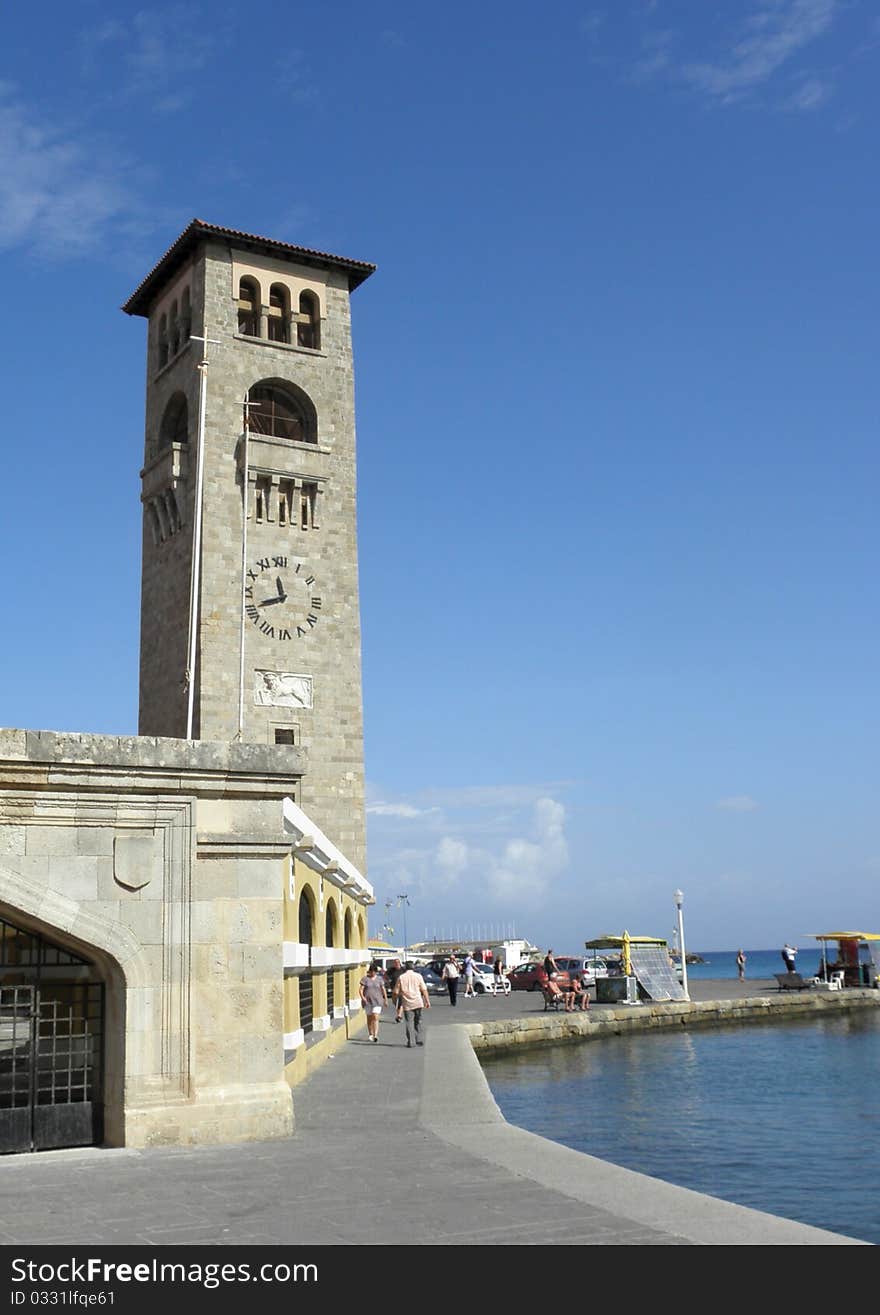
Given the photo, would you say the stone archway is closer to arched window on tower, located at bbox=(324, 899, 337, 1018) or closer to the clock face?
arched window on tower, located at bbox=(324, 899, 337, 1018)

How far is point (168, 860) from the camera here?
425 inches

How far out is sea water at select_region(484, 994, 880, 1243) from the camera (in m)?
13.9

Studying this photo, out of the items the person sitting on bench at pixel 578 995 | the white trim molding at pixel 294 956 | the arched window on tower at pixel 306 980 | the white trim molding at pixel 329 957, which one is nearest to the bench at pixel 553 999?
the person sitting on bench at pixel 578 995

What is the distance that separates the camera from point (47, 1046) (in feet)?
34.8

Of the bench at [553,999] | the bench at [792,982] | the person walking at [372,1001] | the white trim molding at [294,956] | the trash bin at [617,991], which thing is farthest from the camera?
the bench at [792,982]

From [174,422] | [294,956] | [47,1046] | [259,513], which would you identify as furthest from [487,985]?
[47,1046]

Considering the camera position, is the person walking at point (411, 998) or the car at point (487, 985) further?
the car at point (487, 985)

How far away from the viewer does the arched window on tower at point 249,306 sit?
38844 mm

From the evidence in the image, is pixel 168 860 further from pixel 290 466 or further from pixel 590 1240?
pixel 290 466

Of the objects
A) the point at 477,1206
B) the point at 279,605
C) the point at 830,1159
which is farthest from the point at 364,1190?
the point at 279,605

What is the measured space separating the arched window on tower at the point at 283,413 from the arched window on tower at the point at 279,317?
1.84 metres

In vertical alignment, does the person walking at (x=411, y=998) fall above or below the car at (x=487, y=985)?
above

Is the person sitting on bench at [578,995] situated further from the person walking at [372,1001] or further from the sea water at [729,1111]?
the person walking at [372,1001]
